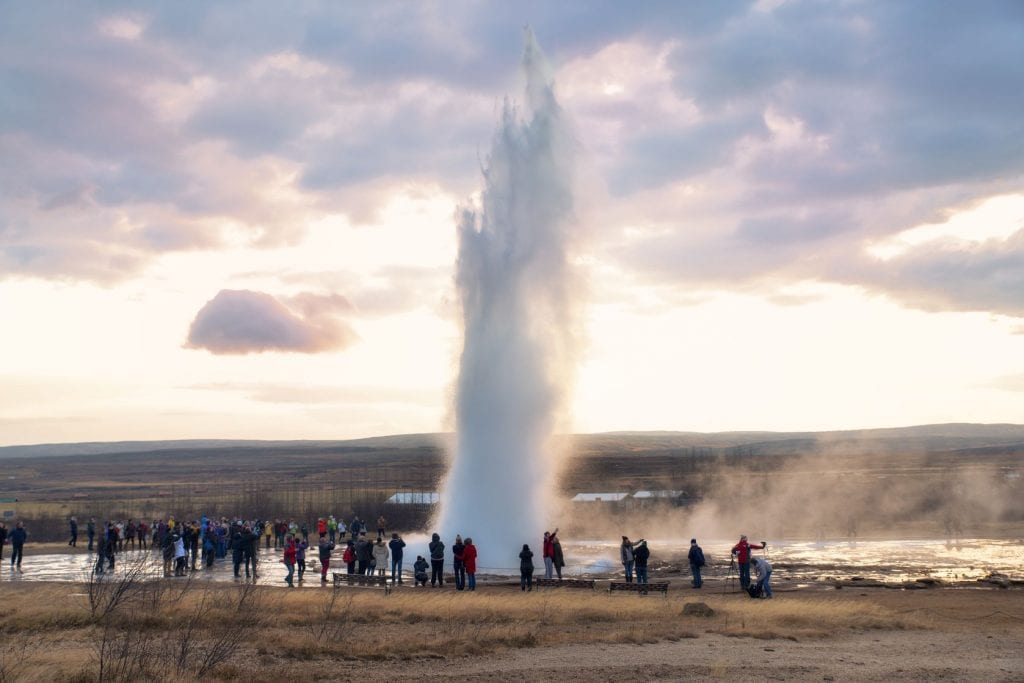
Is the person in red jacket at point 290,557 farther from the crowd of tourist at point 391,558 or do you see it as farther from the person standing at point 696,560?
the person standing at point 696,560

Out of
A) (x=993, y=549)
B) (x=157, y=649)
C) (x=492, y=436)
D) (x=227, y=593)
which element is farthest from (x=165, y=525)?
(x=993, y=549)

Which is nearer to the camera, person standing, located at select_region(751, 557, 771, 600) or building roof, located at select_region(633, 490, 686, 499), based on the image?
person standing, located at select_region(751, 557, 771, 600)

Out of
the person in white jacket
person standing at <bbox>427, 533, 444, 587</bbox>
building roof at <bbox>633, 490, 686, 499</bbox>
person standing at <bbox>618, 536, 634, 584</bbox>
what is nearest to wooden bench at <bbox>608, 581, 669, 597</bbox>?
person standing at <bbox>618, 536, 634, 584</bbox>

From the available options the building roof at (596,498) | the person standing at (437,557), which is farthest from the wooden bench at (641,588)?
the building roof at (596,498)

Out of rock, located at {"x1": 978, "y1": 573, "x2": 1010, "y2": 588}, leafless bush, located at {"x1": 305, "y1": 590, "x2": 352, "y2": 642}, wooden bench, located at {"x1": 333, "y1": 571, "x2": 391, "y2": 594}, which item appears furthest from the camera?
rock, located at {"x1": 978, "y1": 573, "x2": 1010, "y2": 588}

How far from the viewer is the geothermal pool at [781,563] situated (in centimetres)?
2388

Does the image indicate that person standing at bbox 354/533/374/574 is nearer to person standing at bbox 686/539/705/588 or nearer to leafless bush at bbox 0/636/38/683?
person standing at bbox 686/539/705/588

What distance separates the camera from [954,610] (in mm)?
18438

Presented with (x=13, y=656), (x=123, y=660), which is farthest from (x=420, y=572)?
(x=123, y=660)

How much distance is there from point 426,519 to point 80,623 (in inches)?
1162

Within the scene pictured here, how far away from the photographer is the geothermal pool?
78.3 feet

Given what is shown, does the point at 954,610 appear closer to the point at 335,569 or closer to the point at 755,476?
the point at 335,569

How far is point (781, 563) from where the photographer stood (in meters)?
27.6

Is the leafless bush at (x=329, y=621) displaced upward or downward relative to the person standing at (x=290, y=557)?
downward
